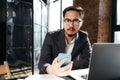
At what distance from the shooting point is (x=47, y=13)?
25.1 feet

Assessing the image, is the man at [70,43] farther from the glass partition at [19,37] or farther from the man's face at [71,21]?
the glass partition at [19,37]

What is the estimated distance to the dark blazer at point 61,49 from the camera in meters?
1.90

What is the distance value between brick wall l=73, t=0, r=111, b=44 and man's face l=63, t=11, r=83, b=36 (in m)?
1.85

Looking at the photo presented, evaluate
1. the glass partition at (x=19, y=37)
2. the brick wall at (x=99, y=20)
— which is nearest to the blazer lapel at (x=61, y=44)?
the brick wall at (x=99, y=20)

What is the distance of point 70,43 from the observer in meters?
2.04

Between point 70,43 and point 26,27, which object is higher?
point 26,27

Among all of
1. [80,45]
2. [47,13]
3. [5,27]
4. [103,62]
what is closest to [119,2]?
[80,45]

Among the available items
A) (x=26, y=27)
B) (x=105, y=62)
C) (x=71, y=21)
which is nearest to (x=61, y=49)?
Result: (x=71, y=21)

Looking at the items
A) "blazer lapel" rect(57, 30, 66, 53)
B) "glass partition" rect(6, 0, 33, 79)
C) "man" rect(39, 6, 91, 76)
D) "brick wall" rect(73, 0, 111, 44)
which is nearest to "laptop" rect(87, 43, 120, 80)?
"man" rect(39, 6, 91, 76)

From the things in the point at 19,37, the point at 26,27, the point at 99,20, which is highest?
the point at 99,20

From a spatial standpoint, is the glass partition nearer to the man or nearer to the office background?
the office background

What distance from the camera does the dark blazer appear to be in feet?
6.24

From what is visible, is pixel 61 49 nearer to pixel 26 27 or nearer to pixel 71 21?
pixel 71 21

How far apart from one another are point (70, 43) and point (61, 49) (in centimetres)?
12
